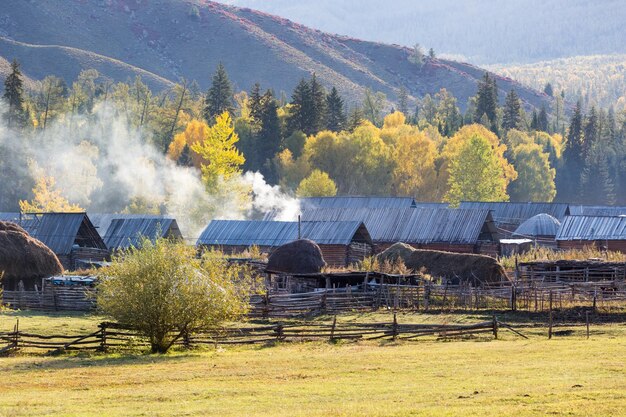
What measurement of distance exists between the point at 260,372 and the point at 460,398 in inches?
355

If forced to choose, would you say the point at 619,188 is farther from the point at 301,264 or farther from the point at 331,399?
the point at 331,399

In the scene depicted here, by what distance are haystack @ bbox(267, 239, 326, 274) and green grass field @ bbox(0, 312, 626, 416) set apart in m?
20.6

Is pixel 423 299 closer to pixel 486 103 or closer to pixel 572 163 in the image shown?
pixel 486 103

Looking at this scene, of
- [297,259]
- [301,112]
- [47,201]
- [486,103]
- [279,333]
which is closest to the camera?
[279,333]

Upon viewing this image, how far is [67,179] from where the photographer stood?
13850cm

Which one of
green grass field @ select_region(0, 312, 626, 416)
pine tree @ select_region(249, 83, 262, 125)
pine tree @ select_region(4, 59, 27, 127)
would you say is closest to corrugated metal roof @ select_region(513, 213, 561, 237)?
green grass field @ select_region(0, 312, 626, 416)

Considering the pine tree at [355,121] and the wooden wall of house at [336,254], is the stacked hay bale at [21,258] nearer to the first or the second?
the wooden wall of house at [336,254]

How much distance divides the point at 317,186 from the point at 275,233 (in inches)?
1700

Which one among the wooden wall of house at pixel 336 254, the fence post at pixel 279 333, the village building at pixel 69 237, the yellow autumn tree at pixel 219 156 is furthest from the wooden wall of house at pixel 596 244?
the yellow autumn tree at pixel 219 156

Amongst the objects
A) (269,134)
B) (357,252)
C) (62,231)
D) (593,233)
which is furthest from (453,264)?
(269,134)

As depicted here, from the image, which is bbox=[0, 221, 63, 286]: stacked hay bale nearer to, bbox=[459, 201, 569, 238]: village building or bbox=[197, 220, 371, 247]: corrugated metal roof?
bbox=[197, 220, 371, 247]: corrugated metal roof

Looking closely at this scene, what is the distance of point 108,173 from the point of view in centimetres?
14312

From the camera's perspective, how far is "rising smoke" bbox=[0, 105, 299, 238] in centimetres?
11706

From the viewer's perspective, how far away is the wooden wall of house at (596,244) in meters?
83.1
